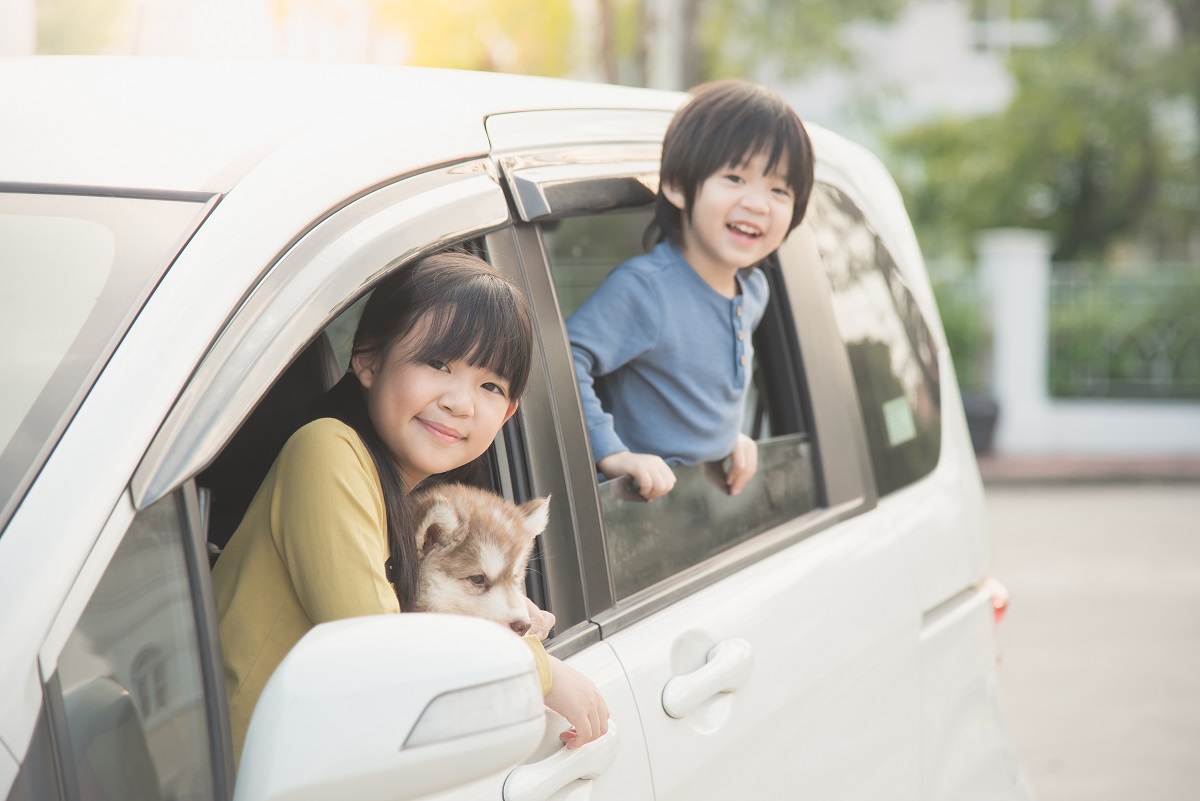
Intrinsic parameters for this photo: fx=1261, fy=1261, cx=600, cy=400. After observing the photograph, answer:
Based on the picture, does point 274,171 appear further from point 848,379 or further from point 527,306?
point 848,379

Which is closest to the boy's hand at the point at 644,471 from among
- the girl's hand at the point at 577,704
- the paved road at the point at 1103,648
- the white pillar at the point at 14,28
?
the girl's hand at the point at 577,704

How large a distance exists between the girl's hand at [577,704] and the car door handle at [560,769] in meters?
0.02

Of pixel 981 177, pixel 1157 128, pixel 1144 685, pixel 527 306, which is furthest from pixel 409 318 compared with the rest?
pixel 981 177

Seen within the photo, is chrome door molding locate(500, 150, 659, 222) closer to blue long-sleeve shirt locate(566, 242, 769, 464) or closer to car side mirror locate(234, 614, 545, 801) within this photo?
blue long-sleeve shirt locate(566, 242, 769, 464)

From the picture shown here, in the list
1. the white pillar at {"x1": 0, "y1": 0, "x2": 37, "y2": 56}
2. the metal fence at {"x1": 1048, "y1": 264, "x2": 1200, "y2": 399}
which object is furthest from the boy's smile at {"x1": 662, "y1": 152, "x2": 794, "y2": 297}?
the metal fence at {"x1": 1048, "y1": 264, "x2": 1200, "y2": 399}

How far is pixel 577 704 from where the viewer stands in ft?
4.90

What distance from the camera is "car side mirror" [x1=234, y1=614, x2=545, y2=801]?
1.11 meters

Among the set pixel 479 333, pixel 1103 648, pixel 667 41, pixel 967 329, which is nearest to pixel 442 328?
pixel 479 333

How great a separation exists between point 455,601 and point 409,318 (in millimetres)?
373

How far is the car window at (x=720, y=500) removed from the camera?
1902 millimetres

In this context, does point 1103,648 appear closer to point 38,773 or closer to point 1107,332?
point 38,773

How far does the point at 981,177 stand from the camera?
2034cm

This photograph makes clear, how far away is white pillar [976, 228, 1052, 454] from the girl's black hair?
12.0 metres

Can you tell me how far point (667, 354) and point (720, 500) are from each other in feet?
1.19
